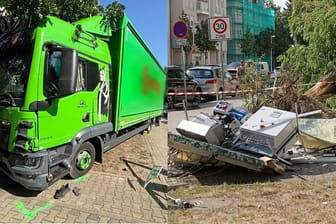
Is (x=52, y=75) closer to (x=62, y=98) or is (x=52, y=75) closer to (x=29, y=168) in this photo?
(x=62, y=98)

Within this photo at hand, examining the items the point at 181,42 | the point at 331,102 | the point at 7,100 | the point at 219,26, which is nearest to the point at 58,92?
the point at 7,100

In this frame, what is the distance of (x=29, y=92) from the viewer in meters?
3.24

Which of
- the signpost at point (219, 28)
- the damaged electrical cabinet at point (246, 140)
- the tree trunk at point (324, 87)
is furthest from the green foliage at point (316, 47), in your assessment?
the signpost at point (219, 28)

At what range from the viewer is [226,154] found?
423 centimetres

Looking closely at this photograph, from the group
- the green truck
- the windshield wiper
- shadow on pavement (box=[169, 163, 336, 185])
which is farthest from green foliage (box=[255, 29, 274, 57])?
the windshield wiper

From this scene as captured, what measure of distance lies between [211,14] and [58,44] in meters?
1.40

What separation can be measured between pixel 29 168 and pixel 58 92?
70cm

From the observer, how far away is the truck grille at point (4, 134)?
10.6 ft

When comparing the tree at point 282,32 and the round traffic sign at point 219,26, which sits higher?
the tree at point 282,32

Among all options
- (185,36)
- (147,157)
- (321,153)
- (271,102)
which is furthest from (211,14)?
(271,102)

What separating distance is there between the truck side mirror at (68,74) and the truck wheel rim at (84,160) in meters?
0.96

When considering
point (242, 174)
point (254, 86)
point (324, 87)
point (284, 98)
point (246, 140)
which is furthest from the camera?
point (324, 87)

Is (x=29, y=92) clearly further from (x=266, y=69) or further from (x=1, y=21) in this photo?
(x=266, y=69)

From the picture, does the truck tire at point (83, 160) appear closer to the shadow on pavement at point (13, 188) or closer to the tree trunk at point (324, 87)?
the shadow on pavement at point (13, 188)
